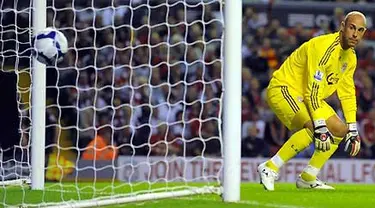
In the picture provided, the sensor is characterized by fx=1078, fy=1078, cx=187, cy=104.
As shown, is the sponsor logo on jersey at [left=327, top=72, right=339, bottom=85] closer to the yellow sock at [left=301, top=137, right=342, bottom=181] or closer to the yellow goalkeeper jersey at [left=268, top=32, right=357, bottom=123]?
the yellow goalkeeper jersey at [left=268, top=32, right=357, bottom=123]

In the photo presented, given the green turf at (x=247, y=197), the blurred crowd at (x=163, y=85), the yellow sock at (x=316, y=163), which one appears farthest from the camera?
the blurred crowd at (x=163, y=85)

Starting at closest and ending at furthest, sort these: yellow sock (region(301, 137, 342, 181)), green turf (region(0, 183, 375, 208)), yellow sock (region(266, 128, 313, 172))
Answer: green turf (region(0, 183, 375, 208))
yellow sock (region(266, 128, 313, 172))
yellow sock (region(301, 137, 342, 181))

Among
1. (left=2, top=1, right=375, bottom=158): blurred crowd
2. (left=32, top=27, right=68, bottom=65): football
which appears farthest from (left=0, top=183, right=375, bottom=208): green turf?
(left=2, top=1, right=375, bottom=158): blurred crowd

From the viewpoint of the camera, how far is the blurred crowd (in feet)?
46.1

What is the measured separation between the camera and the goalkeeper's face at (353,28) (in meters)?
9.19

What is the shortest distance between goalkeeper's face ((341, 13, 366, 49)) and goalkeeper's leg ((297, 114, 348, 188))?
2.47ft

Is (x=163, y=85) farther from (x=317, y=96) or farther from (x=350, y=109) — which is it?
(x=317, y=96)

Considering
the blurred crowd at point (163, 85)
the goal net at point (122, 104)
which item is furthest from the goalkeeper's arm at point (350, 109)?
the blurred crowd at point (163, 85)

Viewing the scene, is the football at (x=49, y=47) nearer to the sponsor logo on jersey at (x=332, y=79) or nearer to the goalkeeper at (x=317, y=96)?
the goalkeeper at (x=317, y=96)

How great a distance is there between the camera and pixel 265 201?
8234 millimetres

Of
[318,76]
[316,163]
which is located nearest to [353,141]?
[316,163]

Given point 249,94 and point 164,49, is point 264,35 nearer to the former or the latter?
point 249,94

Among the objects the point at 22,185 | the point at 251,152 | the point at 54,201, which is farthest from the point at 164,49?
the point at 54,201

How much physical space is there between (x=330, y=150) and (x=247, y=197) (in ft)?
4.90
